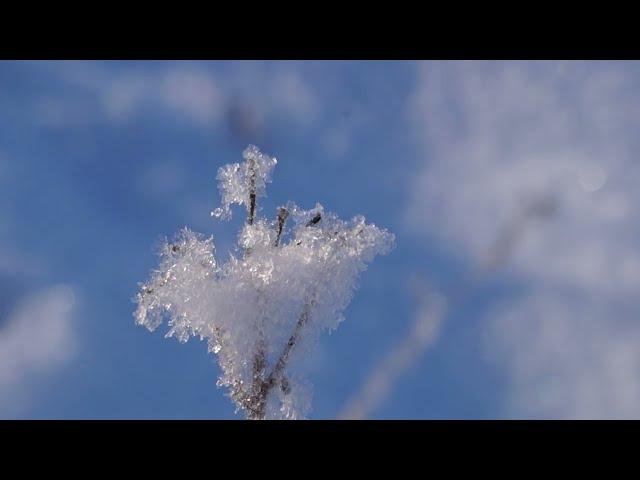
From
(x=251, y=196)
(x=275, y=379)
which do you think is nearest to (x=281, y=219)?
(x=251, y=196)

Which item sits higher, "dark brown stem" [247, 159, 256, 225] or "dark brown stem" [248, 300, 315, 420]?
"dark brown stem" [247, 159, 256, 225]

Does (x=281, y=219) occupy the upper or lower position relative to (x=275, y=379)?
upper

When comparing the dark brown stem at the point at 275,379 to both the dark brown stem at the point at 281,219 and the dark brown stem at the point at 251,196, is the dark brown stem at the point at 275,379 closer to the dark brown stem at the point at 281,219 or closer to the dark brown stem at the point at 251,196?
the dark brown stem at the point at 281,219

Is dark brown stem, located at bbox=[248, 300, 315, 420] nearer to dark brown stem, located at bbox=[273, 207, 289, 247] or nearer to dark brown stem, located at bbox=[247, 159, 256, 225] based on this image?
dark brown stem, located at bbox=[273, 207, 289, 247]

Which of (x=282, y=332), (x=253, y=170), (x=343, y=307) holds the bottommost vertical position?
(x=282, y=332)

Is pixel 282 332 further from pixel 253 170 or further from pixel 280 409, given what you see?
pixel 253 170

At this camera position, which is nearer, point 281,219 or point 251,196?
point 281,219

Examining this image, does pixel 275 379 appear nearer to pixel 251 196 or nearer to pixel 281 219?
pixel 281 219

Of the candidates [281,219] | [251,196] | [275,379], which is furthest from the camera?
[251,196]
